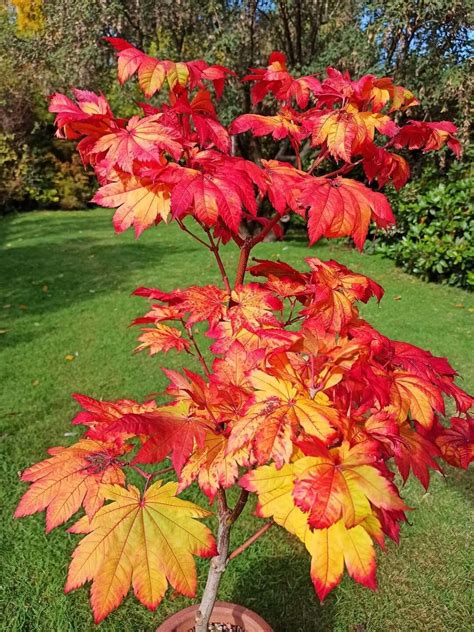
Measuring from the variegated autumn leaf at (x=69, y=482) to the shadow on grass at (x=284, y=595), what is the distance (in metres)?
1.41

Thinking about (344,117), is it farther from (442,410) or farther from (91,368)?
(91,368)

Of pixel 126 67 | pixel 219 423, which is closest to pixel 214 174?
pixel 126 67

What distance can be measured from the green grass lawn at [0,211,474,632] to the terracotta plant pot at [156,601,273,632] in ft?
0.68

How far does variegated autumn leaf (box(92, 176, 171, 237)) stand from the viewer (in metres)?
1.24

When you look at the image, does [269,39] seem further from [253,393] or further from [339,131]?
[253,393]

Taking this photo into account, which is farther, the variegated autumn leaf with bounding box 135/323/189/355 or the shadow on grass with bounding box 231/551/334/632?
the shadow on grass with bounding box 231/551/334/632

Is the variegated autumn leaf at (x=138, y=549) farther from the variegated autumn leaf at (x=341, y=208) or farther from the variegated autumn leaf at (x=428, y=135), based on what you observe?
the variegated autumn leaf at (x=428, y=135)

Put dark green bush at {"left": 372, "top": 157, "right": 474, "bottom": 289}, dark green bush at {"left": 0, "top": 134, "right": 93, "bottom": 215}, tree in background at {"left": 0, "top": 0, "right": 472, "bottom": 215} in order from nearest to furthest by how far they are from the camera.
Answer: dark green bush at {"left": 372, "top": 157, "right": 474, "bottom": 289} → tree in background at {"left": 0, "top": 0, "right": 472, "bottom": 215} → dark green bush at {"left": 0, "top": 134, "right": 93, "bottom": 215}

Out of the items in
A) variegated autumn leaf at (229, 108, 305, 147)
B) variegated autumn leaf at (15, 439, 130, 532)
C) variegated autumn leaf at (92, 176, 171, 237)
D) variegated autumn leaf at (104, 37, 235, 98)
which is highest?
variegated autumn leaf at (104, 37, 235, 98)

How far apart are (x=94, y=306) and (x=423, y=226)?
430 centimetres

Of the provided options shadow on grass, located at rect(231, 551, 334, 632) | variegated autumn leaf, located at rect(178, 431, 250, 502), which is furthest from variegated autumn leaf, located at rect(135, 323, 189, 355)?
shadow on grass, located at rect(231, 551, 334, 632)

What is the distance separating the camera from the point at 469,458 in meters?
1.45

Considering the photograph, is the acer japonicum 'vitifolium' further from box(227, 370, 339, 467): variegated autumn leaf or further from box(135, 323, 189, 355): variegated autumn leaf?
box(135, 323, 189, 355): variegated autumn leaf

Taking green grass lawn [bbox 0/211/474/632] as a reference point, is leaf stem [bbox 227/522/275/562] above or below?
above
